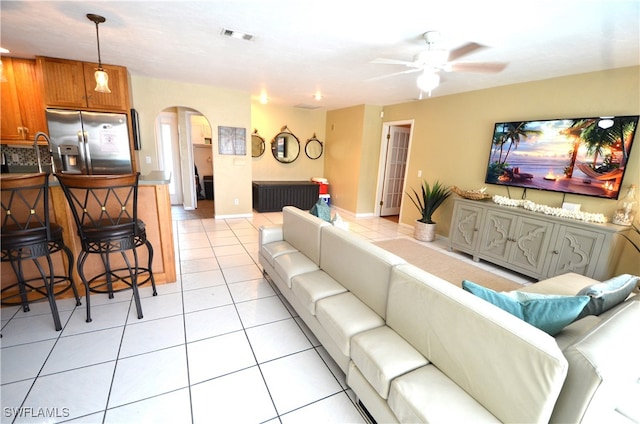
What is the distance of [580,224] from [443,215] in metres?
1.93

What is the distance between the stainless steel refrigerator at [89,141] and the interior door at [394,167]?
4.74 m

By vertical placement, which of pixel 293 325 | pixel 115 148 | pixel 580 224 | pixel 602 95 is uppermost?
pixel 602 95

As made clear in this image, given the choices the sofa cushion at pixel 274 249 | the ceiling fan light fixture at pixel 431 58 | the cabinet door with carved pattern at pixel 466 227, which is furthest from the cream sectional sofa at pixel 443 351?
the cabinet door with carved pattern at pixel 466 227

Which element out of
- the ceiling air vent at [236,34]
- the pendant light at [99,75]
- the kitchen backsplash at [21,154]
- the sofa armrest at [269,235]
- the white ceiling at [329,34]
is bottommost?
the sofa armrest at [269,235]

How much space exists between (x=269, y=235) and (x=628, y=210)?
11.9ft

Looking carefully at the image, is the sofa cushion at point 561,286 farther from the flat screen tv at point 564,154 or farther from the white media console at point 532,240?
the flat screen tv at point 564,154

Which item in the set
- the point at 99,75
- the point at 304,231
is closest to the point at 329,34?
the point at 304,231

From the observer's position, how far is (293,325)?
2.15 meters

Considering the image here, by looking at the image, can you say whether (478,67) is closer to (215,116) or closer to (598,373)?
(598,373)

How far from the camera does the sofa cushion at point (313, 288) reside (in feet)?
5.97

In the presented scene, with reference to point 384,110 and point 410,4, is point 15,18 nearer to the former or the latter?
point 410,4

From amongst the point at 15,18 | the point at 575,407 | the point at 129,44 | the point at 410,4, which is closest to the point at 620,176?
the point at 410,4

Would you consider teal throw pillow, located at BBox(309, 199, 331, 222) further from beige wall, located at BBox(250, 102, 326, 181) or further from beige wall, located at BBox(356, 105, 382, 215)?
beige wall, located at BBox(250, 102, 326, 181)

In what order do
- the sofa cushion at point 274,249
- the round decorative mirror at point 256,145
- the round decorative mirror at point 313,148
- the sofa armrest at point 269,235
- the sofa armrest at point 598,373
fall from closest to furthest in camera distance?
the sofa armrest at point 598,373 < the sofa cushion at point 274,249 < the sofa armrest at point 269,235 < the round decorative mirror at point 256,145 < the round decorative mirror at point 313,148
